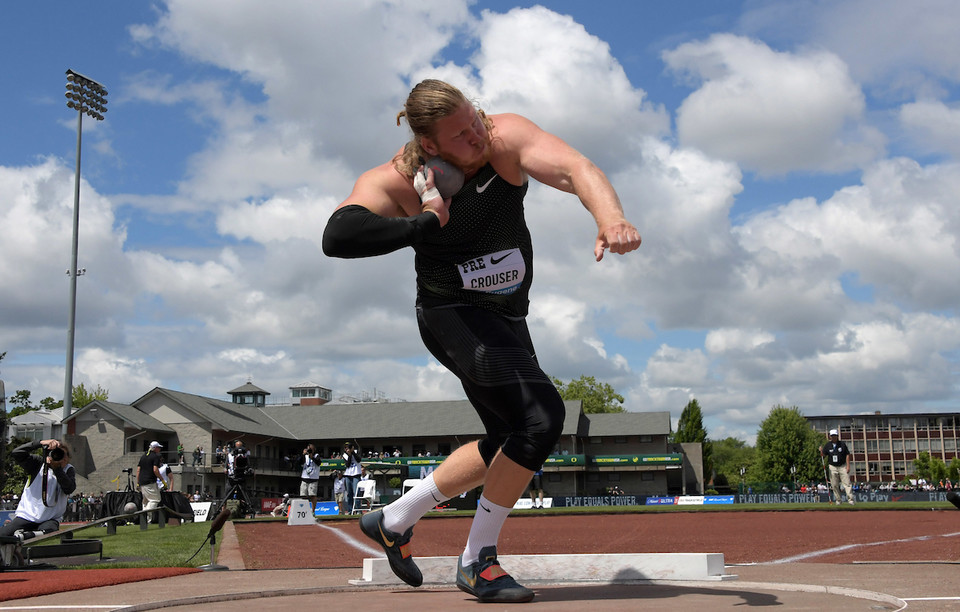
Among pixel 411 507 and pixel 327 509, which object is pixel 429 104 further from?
pixel 327 509

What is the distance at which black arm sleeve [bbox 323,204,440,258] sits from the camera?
334 cm

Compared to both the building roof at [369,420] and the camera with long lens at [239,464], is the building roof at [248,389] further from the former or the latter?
the camera with long lens at [239,464]

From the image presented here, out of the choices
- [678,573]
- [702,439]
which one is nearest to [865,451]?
[702,439]

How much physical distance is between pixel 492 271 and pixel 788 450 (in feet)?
298

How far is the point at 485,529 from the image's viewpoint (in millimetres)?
3855

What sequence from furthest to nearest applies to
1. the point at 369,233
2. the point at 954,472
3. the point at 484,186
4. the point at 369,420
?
the point at 954,472
the point at 369,420
the point at 484,186
the point at 369,233

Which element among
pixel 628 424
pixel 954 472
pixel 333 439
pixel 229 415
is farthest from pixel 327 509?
pixel 954 472

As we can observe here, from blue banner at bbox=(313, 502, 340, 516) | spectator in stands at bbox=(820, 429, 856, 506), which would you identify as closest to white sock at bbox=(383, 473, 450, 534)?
spectator in stands at bbox=(820, 429, 856, 506)

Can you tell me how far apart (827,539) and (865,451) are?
146554 mm

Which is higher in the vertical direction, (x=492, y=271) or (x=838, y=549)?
(x=492, y=271)

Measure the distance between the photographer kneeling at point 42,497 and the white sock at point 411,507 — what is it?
561 centimetres

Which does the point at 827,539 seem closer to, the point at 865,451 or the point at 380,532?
the point at 380,532

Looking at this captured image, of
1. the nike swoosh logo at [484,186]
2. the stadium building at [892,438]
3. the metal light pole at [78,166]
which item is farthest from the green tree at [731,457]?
the nike swoosh logo at [484,186]

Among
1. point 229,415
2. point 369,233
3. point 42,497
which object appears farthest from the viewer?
point 229,415
